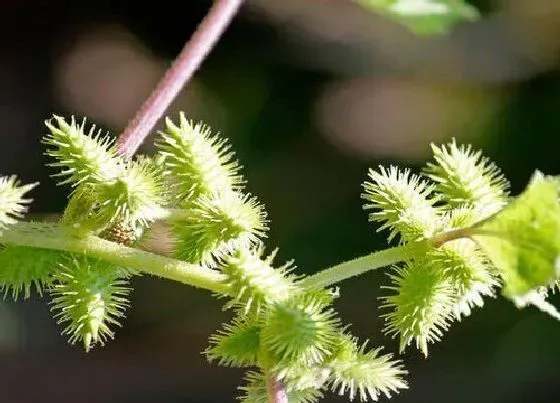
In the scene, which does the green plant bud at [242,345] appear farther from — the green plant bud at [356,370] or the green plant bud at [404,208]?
the green plant bud at [404,208]

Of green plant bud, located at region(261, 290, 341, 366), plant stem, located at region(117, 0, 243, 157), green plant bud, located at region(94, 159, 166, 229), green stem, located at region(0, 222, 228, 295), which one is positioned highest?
plant stem, located at region(117, 0, 243, 157)

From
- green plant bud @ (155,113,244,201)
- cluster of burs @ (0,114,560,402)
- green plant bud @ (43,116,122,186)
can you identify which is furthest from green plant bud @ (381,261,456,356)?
green plant bud @ (43,116,122,186)

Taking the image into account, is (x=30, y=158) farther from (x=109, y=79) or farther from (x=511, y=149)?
(x=511, y=149)

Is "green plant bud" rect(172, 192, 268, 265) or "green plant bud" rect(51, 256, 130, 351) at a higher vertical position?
"green plant bud" rect(172, 192, 268, 265)

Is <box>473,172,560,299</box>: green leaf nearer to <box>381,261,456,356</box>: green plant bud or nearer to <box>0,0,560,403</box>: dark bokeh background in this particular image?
<box>381,261,456,356</box>: green plant bud

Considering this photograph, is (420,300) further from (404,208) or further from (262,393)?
(262,393)

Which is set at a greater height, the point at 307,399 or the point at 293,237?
the point at 293,237

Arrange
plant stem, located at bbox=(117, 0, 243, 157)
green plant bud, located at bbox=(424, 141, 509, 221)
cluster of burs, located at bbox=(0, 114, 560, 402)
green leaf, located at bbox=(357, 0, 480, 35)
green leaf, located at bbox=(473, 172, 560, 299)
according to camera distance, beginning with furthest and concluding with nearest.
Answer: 1. green leaf, located at bbox=(357, 0, 480, 35)
2. plant stem, located at bbox=(117, 0, 243, 157)
3. green plant bud, located at bbox=(424, 141, 509, 221)
4. cluster of burs, located at bbox=(0, 114, 560, 402)
5. green leaf, located at bbox=(473, 172, 560, 299)

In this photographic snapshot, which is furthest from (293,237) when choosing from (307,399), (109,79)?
(307,399)
